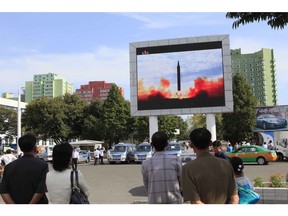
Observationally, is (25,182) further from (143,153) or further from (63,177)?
(143,153)

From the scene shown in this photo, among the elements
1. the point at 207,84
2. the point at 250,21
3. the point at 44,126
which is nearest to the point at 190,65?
the point at 207,84

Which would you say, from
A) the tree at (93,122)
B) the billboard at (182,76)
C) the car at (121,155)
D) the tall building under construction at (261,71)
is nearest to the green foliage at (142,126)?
the tree at (93,122)

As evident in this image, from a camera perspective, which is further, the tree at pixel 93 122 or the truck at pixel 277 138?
the tree at pixel 93 122

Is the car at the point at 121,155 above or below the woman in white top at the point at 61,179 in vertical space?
below

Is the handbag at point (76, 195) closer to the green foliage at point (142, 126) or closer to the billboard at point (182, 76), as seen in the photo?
the billboard at point (182, 76)

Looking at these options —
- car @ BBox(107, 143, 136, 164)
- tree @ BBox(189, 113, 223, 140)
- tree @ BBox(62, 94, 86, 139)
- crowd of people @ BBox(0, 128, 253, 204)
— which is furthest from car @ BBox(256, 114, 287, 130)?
crowd of people @ BBox(0, 128, 253, 204)

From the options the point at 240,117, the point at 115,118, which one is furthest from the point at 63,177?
the point at 115,118

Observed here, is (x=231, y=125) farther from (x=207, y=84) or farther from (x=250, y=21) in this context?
(x=250, y=21)
